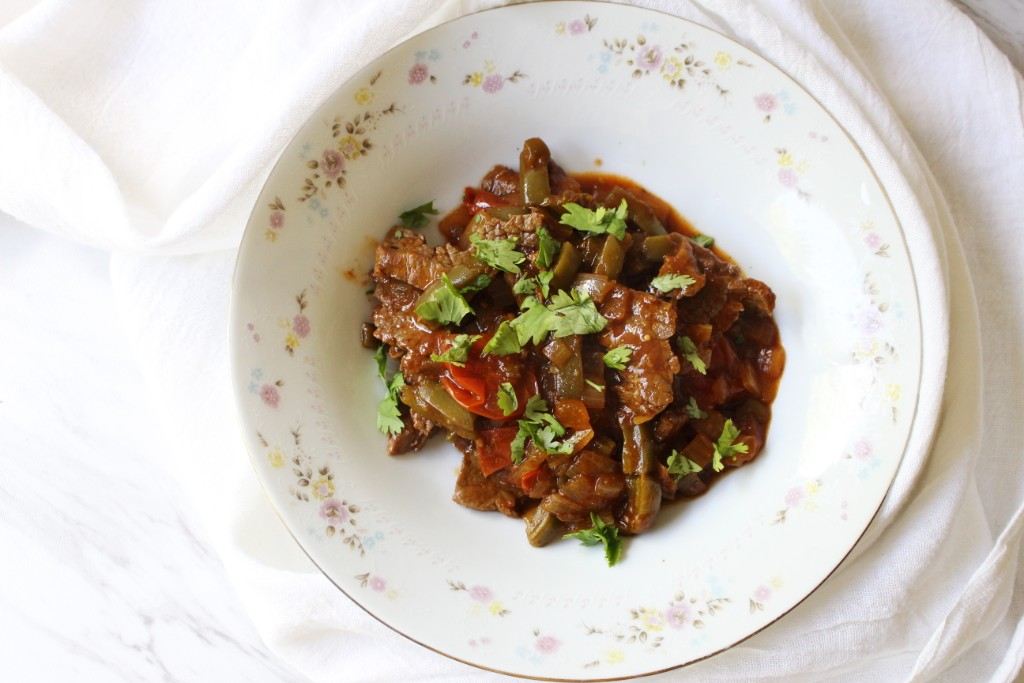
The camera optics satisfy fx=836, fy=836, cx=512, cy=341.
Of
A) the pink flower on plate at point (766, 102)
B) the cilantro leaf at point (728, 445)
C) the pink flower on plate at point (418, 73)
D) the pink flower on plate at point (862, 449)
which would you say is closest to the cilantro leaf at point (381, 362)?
the pink flower on plate at point (418, 73)

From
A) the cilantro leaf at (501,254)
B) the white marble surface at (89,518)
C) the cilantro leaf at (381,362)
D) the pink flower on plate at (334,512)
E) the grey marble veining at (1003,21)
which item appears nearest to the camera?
the cilantro leaf at (501,254)

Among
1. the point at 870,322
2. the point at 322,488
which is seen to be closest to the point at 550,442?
the point at 322,488

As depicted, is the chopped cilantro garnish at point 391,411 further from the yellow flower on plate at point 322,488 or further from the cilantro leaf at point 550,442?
the cilantro leaf at point 550,442

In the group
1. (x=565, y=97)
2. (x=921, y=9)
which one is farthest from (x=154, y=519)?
(x=921, y=9)

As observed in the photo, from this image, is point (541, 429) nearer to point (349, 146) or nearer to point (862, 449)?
point (862, 449)

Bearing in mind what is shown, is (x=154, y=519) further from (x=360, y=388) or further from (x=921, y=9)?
(x=921, y=9)

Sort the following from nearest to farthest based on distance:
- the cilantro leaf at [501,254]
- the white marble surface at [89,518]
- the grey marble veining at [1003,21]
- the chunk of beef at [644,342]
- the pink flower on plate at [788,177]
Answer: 1. the chunk of beef at [644,342]
2. the cilantro leaf at [501,254]
3. the pink flower on plate at [788,177]
4. the grey marble veining at [1003,21]
5. the white marble surface at [89,518]

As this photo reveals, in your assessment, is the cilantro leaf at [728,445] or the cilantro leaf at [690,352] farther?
the cilantro leaf at [728,445]
